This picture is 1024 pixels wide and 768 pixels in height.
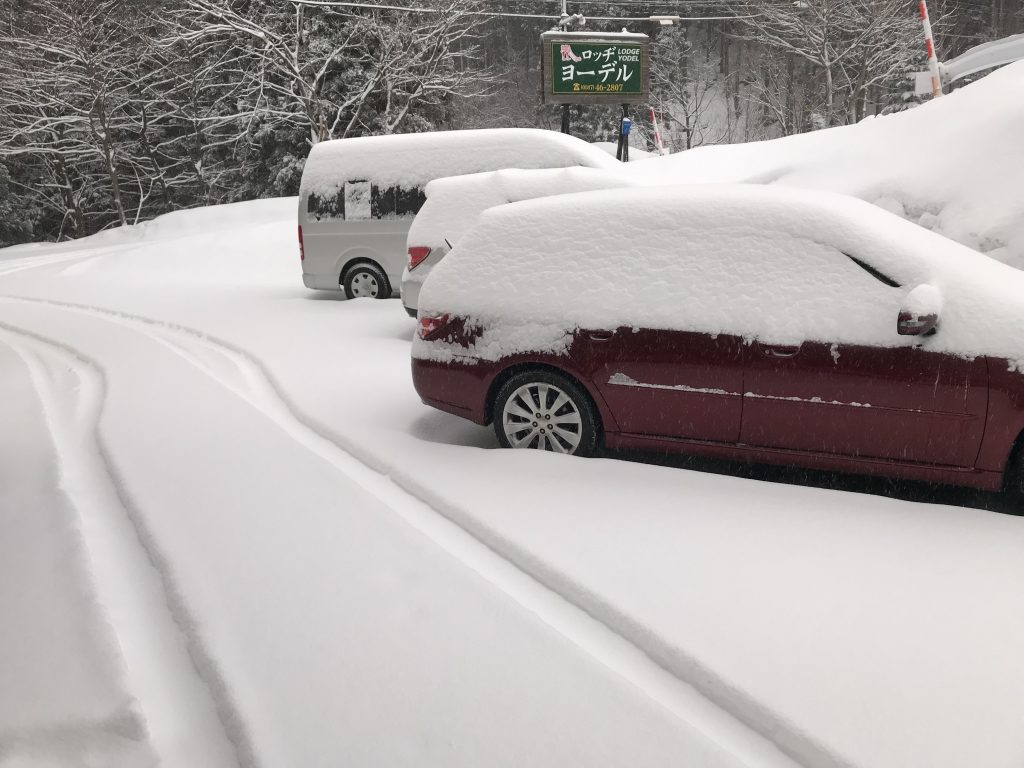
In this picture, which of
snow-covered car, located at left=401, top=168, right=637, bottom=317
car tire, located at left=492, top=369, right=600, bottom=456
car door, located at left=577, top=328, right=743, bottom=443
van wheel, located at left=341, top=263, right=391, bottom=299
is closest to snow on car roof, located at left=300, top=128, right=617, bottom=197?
van wheel, located at left=341, top=263, right=391, bottom=299

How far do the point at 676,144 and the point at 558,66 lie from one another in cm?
2304

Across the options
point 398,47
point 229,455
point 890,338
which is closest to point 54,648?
point 229,455

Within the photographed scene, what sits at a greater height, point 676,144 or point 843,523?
point 676,144

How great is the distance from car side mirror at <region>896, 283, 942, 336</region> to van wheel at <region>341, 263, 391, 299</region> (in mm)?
8185

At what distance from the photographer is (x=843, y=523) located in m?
3.75

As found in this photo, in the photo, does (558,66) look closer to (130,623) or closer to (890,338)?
(890,338)

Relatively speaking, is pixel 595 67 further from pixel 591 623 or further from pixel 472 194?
pixel 591 623

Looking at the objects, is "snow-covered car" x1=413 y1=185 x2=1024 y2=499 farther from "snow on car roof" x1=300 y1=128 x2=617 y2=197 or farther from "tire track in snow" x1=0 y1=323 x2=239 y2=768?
"snow on car roof" x1=300 y1=128 x2=617 y2=197

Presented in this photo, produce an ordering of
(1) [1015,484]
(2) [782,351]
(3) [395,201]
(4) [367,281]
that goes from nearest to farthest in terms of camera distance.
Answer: (1) [1015,484] → (2) [782,351] → (3) [395,201] → (4) [367,281]

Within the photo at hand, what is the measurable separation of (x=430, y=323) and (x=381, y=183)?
20.6ft

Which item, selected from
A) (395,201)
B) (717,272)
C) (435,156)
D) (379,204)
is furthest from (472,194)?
(717,272)

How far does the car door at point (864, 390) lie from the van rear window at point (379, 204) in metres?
7.18

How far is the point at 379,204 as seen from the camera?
10688 mm

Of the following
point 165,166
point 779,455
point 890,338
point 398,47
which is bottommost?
point 779,455
